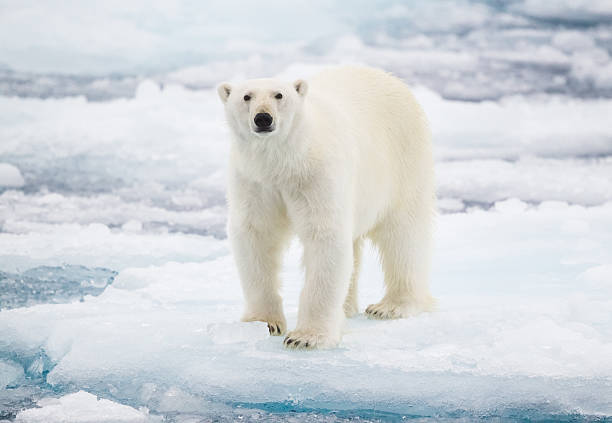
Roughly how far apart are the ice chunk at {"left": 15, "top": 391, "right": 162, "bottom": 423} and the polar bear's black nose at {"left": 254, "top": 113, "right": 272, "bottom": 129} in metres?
1.45

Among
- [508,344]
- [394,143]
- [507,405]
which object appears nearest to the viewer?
[507,405]

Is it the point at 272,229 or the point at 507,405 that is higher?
the point at 272,229

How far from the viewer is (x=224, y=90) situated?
4227 mm

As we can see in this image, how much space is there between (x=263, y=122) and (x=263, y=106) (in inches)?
3.1

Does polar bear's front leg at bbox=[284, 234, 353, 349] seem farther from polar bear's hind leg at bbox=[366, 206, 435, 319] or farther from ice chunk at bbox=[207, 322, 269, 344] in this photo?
polar bear's hind leg at bbox=[366, 206, 435, 319]

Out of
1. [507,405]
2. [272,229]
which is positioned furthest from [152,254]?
[507,405]

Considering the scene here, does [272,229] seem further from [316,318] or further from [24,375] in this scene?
[24,375]

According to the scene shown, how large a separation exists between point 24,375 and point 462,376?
245 cm

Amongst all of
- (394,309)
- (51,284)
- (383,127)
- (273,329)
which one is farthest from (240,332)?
(51,284)

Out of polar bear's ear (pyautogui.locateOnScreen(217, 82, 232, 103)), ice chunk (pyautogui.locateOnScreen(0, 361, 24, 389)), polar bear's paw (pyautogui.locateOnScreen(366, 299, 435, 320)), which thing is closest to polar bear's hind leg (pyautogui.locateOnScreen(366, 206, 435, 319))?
polar bear's paw (pyautogui.locateOnScreen(366, 299, 435, 320))

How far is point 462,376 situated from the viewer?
4051mm

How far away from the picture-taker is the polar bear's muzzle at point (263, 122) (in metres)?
3.88

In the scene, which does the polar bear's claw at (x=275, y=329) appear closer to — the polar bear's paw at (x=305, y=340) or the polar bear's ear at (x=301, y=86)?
the polar bear's paw at (x=305, y=340)

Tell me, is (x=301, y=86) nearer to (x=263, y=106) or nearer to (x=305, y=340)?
(x=263, y=106)
